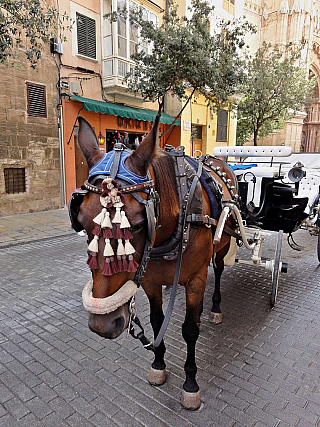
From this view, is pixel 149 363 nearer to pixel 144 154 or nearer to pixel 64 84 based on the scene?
pixel 144 154

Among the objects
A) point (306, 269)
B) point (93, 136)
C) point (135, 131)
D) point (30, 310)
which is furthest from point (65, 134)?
point (93, 136)

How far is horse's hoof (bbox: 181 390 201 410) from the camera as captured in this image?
2312 mm

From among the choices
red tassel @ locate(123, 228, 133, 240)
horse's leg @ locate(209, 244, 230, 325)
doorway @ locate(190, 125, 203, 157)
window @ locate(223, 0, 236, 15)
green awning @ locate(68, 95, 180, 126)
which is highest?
window @ locate(223, 0, 236, 15)

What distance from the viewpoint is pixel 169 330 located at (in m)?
3.44

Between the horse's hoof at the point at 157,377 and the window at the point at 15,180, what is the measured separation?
9.04 meters

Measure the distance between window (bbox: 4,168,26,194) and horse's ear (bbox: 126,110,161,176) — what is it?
31.3 feet

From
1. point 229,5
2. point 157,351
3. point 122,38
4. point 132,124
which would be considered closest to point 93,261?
point 157,351

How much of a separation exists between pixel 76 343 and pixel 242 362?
5.64 feet

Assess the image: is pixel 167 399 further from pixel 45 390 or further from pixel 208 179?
pixel 208 179

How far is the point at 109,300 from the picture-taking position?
4.85 ft

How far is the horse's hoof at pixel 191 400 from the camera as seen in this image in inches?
91.0

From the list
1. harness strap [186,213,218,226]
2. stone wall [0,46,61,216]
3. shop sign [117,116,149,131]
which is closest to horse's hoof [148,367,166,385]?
harness strap [186,213,218,226]

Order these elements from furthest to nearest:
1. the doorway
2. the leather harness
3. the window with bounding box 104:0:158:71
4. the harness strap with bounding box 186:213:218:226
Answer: the doorway
the window with bounding box 104:0:158:71
the harness strap with bounding box 186:213:218:226
the leather harness

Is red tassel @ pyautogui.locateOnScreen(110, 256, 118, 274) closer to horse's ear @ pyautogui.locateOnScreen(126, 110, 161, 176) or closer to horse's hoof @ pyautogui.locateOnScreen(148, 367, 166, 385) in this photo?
horse's ear @ pyautogui.locateOnScreen(126, 110, 161, 176)
